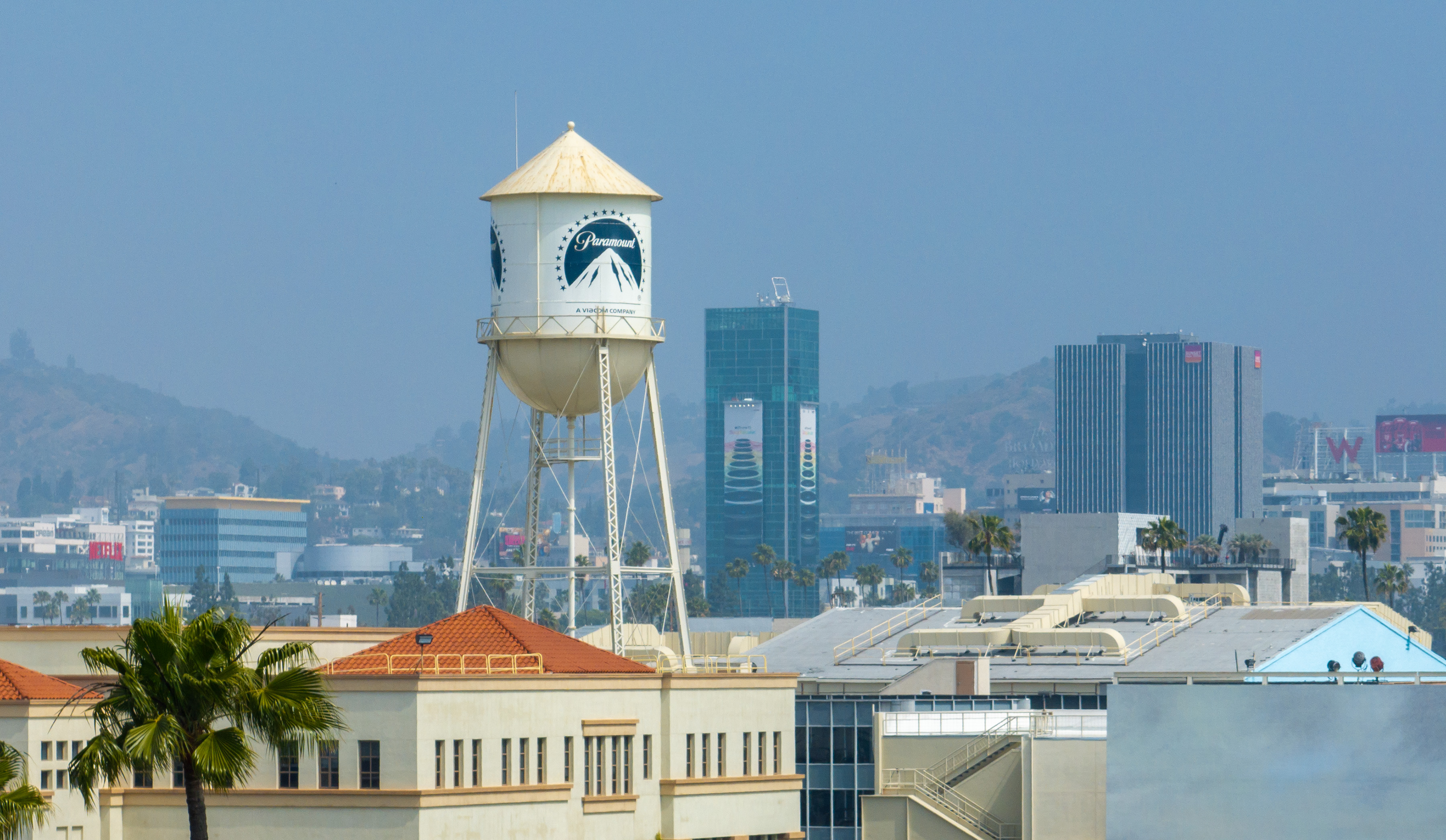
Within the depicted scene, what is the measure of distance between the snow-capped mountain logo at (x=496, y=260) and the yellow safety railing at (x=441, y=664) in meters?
16.3

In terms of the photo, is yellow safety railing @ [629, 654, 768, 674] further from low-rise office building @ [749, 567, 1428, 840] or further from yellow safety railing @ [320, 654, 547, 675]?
low-rise office building @ [749, 567, 1428, 840]

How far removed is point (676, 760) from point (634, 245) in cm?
1877

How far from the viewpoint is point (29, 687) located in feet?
245

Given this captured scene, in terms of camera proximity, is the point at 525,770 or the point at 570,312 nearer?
the point at 525,770

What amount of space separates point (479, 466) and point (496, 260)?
6.93m

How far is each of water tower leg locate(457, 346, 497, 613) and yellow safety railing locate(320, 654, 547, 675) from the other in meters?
11.0

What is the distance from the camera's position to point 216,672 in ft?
177

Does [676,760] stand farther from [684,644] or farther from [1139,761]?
[1139,761]

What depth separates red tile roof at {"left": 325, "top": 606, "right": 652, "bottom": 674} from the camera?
241ft

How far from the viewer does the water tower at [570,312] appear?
281 feet

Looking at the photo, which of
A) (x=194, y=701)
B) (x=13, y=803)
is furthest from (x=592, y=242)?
(x=13, y=803)

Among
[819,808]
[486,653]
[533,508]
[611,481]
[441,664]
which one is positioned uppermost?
[611,481]

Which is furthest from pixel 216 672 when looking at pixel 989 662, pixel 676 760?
pixel 989 662

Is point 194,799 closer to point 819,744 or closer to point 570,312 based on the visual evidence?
point 570,312
